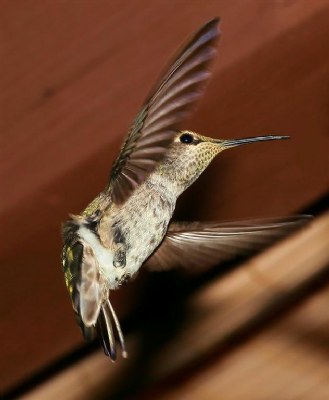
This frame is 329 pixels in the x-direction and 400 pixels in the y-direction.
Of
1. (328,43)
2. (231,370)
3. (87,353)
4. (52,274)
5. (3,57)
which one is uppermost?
(3,57)

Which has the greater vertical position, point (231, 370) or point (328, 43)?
point (328, 43)

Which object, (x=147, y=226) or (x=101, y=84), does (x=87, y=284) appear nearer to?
(x=147, y=226)

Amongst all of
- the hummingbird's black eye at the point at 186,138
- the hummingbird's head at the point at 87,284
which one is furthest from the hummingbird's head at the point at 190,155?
the hummingbird's head at the point at 87,284

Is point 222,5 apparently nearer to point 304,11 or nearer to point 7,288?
point 304,11

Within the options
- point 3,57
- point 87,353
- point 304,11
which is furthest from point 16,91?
point 87,353

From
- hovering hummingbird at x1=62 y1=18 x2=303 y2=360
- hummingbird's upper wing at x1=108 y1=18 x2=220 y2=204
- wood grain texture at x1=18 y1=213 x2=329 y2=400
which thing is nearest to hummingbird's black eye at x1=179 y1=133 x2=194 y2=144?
hovering hummingbird at x1=62 y1=18 x2=303 y2=360

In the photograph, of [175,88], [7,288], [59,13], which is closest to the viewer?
[175,88]
